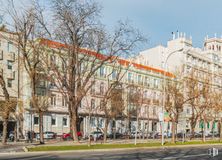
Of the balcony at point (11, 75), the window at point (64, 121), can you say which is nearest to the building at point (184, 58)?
the window at point (64, 121)

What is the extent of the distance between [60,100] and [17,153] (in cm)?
3629

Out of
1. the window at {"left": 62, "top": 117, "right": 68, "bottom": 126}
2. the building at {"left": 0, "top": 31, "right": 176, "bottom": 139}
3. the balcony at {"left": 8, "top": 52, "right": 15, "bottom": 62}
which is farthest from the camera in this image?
the window at {"left": 62, "top": 117, "right": 68, "bottom": 126}

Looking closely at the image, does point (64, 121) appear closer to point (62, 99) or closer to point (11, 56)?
point (62, 99)

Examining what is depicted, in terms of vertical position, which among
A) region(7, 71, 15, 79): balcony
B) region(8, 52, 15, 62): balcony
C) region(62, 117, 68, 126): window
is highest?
region(8, 52, 15, 62): balcony

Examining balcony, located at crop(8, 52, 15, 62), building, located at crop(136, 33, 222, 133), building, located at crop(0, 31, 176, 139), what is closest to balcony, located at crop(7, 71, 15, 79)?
building, located at crop(0, 31, 176, 139)

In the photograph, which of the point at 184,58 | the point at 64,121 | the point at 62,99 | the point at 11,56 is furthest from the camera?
the point at 184,58

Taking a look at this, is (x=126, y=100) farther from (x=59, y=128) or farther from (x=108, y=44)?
(x=108, y=44)

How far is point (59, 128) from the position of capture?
61031 mm

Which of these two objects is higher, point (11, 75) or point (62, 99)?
point (11, 75)

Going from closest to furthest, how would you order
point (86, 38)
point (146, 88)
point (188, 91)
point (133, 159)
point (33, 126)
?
1. point (133, 159)
2. point (86, 38)
3. point (188, 91)
4. point (33, 126)
5. point (146, 88)

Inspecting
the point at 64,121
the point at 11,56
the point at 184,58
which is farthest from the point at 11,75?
the point at 184,58

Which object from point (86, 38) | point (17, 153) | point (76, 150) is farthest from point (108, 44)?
point (17, 153)

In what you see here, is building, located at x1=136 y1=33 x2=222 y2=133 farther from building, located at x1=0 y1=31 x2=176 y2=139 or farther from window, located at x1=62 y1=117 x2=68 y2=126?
window, located at x1=62 y1=117 x2=68 y2=126

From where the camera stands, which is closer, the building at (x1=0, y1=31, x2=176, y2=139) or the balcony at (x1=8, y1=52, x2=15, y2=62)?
the building at (x1=0, y1=31, x2=176, y2=139)
